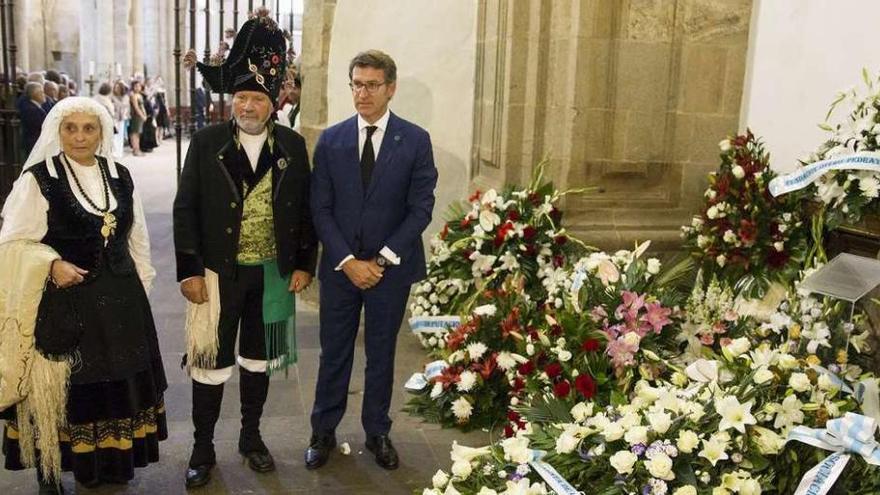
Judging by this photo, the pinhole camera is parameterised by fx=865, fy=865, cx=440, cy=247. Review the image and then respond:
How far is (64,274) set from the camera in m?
2.79

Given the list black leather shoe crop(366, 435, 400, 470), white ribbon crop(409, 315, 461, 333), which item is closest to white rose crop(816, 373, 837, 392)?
black leather shoe crop(366, 435, 400, 470)

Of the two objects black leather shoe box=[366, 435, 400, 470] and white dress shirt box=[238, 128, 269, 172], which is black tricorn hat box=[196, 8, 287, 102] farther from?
black leather shoe box=[366, 435, 400, 470]

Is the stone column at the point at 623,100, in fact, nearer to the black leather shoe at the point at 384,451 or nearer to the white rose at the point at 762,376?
the black leather shoe at the point at 384,451

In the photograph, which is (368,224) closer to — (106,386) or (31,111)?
(106,386)

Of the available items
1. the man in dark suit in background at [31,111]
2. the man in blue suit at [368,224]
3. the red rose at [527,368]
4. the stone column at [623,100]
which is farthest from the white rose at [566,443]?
the man in dark suit in background at [31,111]

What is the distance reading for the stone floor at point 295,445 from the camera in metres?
3.16

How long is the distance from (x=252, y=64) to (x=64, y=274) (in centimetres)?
94

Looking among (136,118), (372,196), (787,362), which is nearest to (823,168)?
(787,362)

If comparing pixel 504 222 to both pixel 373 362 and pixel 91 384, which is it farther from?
pixel 91 384

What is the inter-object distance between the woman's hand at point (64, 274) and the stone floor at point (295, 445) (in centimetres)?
78

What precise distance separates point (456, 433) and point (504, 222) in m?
1.21

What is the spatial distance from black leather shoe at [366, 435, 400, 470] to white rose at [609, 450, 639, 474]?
1.39 metres

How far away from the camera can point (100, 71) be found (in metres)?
17.8

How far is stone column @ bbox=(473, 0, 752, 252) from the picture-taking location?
14.6 feet
